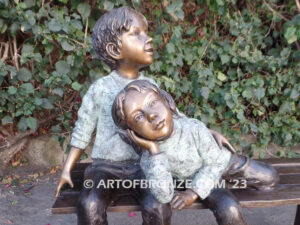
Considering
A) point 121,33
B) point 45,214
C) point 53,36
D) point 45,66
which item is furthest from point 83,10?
point 45,214

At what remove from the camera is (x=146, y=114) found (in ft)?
4.99

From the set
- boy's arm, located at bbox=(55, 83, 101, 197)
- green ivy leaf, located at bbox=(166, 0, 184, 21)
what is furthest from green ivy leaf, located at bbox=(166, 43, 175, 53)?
boy's arm, located at bbox=(55, 83, 101, 197)

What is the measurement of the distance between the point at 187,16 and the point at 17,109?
2.00 m

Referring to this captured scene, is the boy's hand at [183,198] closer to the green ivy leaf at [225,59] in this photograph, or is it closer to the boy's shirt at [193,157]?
the boy's shirt at [193,157]

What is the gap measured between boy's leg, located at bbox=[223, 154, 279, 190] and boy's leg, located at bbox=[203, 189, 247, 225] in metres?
0.22

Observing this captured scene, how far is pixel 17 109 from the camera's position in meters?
3.05

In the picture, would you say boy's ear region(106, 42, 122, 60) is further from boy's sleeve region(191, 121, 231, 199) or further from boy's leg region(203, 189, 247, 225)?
boy's leg region(203, 189, 247, 225)

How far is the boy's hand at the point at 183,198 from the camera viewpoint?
60.0 inches

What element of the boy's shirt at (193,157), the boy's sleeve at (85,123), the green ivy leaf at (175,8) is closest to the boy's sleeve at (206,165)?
the boy's shirt at (193,157)

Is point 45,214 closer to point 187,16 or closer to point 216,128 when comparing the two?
point 216,128

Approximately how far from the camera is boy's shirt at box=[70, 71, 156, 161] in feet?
5.77

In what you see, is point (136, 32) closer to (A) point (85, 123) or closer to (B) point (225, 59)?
(A) point (85, 123)

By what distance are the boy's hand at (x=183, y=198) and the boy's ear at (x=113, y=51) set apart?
2.64 ft

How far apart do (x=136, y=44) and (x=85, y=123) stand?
53cm
